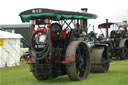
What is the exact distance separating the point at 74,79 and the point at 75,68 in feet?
1.45

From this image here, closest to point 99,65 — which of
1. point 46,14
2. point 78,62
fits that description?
point 78,62

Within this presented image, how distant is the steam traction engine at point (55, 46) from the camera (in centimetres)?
980

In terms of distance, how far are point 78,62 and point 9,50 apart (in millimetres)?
7543

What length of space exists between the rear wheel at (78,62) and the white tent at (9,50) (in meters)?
6.66

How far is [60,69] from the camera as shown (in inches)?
A: 403

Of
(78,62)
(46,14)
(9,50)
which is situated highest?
(46,14)

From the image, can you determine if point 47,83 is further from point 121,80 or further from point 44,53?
point 121,80

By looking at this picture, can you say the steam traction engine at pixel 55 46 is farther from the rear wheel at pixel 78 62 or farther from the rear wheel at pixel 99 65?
the rear wheel at pixel 99 65

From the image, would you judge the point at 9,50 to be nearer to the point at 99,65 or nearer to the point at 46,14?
the point at 99,65

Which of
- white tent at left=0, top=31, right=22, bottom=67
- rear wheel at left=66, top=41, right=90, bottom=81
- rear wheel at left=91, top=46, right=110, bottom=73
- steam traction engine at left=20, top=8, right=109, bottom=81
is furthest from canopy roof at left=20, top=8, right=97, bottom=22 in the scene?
white tent at left=0, top=31, right=22, bottom=67

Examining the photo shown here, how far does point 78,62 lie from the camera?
10.5m

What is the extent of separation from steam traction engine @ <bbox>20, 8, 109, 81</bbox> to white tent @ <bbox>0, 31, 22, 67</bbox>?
6501 millimetres

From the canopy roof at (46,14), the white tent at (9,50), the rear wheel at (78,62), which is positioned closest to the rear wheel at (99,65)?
the rear wheel at (78,62)

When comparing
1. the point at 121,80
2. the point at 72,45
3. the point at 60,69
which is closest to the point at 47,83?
the point at 60,69
